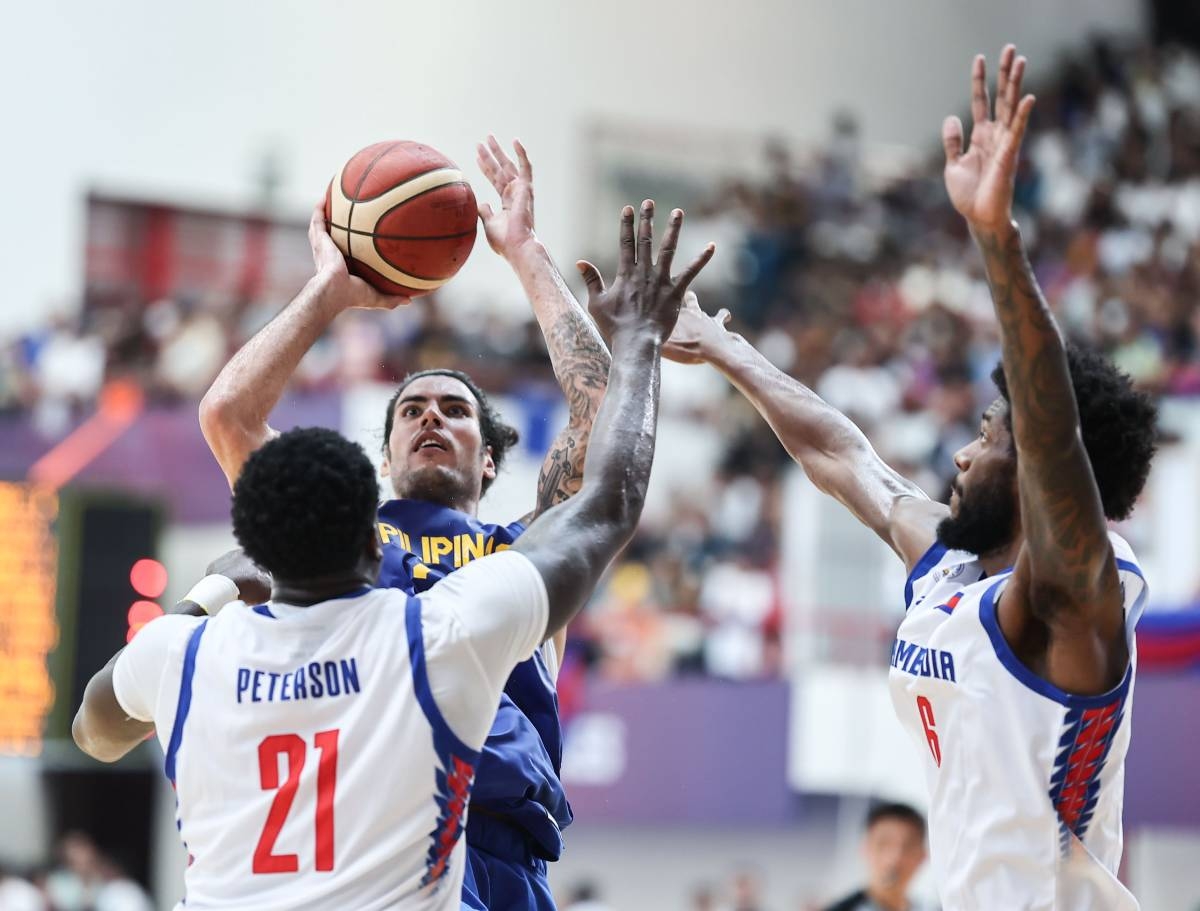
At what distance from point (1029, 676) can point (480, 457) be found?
6.55 ft

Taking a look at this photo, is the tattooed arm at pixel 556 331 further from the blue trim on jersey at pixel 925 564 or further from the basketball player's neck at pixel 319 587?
the basketball player's neck at pixel 319 587

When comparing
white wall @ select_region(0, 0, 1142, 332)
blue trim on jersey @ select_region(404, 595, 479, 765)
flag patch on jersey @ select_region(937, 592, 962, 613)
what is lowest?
blue trim on jersey @ select_region(404, 595, 479, 765)

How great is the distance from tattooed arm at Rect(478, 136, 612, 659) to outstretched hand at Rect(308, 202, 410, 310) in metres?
0.36

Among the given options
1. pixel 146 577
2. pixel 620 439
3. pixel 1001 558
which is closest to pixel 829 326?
pixel 146 577

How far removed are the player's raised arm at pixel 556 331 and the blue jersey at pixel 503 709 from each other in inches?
8.6

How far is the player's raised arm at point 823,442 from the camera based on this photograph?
4367 mm

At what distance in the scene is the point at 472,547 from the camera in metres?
4.62

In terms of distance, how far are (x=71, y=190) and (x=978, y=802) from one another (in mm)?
17841

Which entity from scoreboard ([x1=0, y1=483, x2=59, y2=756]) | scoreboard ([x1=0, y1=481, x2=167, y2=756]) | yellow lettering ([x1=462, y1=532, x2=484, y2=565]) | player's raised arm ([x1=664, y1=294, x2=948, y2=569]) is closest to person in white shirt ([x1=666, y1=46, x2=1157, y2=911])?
player's raised arm ([x1=664, y1=294, x2=948, y2=569])

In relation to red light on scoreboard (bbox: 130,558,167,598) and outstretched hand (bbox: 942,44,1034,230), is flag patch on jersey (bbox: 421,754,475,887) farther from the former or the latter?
red light on scoreboard (bbox: 130,558,167,598)

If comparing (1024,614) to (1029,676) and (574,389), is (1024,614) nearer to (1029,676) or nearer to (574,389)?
(1029,676)

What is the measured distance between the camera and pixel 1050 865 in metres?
3.49

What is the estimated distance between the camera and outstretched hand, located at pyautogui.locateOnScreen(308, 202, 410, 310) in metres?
4.55

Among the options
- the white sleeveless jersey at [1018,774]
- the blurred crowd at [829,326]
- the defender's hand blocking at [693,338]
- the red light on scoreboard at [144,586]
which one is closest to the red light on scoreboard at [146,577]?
the red light on scoreboard at [144,586]
